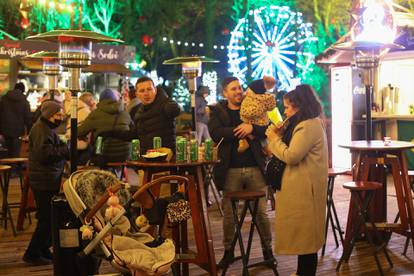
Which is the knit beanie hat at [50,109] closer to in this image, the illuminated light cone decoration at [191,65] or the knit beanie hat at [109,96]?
the knit beanie hat at [109,96]

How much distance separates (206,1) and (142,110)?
15.4 m

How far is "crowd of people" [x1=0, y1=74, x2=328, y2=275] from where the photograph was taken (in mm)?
4488

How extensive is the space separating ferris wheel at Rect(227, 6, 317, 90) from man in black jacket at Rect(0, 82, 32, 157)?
7.39 m

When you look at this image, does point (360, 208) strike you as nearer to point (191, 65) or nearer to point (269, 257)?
point (269, 257)

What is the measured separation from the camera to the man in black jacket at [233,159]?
17.3ft

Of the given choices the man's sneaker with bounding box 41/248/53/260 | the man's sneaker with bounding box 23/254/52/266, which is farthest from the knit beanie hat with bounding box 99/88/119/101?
the man's sneaker with bounding box 23/254/52/266

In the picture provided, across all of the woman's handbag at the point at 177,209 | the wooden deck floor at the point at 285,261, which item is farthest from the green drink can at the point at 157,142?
the wooden deck floor at the point at 285,261

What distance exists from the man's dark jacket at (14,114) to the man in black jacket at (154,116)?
6.33m

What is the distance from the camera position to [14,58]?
13930 millimetres

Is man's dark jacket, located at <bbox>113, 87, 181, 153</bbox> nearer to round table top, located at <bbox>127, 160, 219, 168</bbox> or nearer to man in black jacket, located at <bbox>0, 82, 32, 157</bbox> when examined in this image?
round table top, located at <bbox>127, 160, 219, 168</bbox>

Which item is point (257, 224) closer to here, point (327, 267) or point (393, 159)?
point (327, 267)

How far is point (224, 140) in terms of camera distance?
5305 millimetres

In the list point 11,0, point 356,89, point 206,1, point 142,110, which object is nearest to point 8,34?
point 11,0

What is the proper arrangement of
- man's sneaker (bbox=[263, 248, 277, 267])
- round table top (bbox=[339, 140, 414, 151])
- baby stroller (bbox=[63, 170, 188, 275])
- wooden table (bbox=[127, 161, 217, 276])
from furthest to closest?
round table top (bbox=[339, 140, 414, 151]), man's sneaker (bbox=[263, 248, 277, 267]), wooden table (bbox=[127, 161, 217, 276]), baby stroller (bbox=[63, 170, 188, 275])
